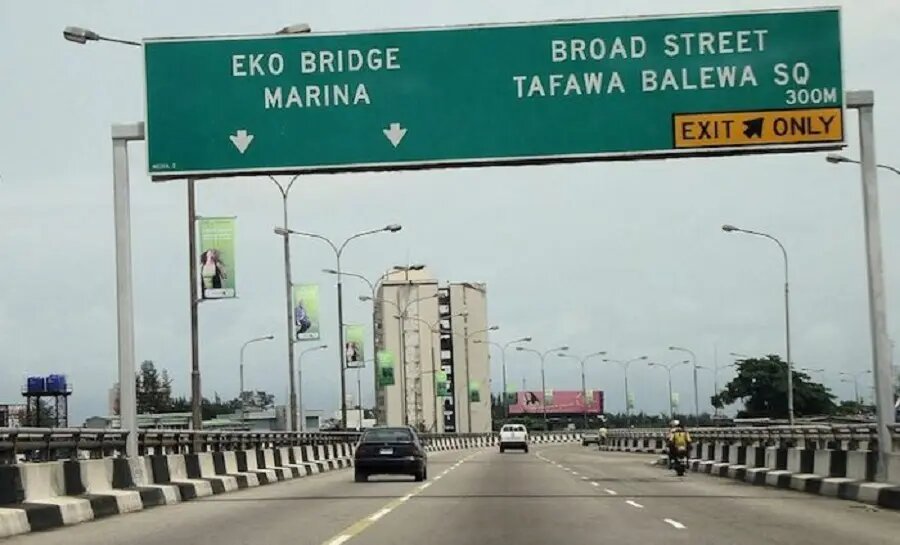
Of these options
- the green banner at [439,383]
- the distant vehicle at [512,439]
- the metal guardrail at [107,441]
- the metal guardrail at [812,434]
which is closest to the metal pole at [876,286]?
the metal guardrail at [107,441]

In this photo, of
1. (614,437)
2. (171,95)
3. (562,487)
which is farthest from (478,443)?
(171,95)

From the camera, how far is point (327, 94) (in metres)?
23.1

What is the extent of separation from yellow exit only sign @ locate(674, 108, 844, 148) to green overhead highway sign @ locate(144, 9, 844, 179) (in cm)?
2

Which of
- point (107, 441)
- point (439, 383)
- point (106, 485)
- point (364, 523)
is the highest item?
point (439, 383)

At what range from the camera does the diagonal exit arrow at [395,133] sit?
2309 centimetres

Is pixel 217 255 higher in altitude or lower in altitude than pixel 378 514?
higher

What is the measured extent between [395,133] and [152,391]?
484ft

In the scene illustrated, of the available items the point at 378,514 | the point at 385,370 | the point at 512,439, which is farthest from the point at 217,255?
the point at 512,439

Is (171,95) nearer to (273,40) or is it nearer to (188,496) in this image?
(273,40)

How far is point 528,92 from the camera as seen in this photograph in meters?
23.0

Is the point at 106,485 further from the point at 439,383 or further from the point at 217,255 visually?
the point at 439,383

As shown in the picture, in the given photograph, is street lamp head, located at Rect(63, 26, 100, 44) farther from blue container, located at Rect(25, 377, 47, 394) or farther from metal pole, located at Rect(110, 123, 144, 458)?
blue container, located at Rect(25, 377, 47, 394)

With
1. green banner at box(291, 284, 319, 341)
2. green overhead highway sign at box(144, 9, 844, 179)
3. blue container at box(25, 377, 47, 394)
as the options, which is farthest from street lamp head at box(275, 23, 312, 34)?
blue container at box(25, 377, 47, 394)

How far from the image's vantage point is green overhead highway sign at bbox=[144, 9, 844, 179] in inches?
901
